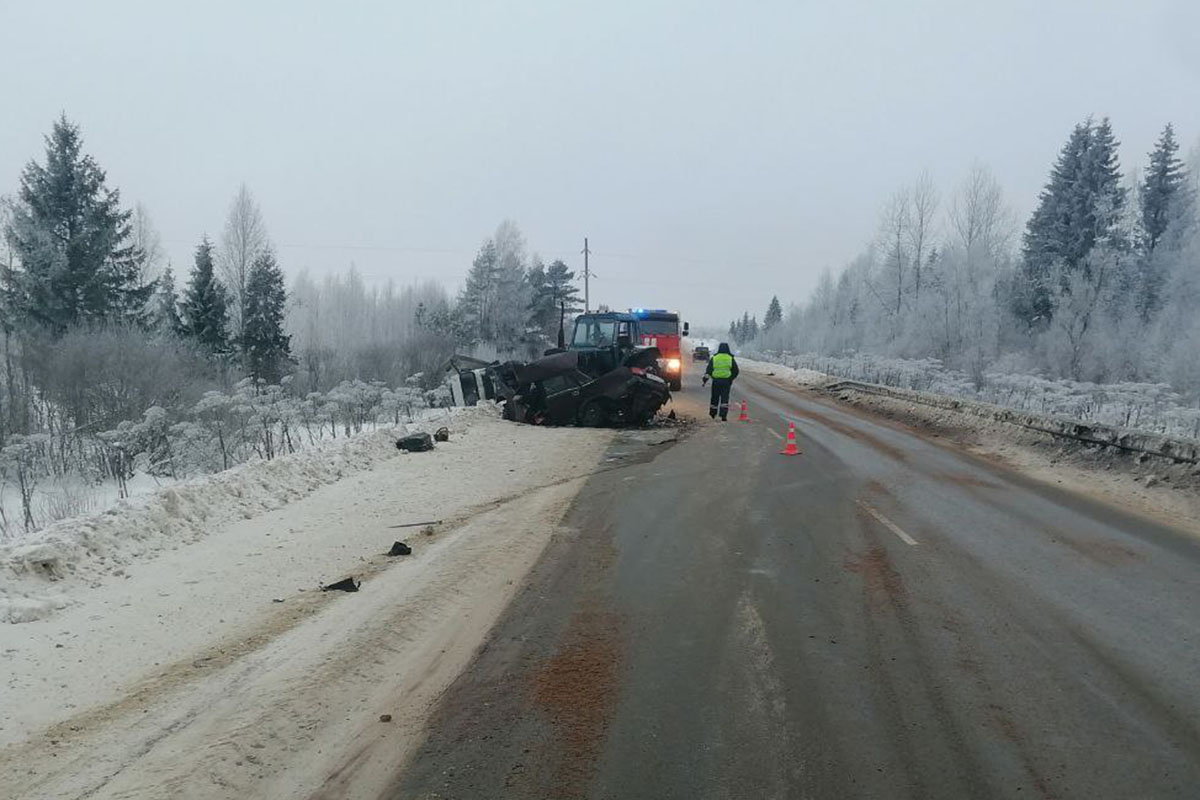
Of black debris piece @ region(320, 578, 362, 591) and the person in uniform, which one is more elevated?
the person in uniform

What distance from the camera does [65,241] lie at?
31219mm

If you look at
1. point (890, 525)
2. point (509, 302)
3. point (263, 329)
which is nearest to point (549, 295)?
point (509, 302)

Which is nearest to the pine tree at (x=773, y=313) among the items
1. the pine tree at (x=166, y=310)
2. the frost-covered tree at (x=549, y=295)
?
the frost-covered tree at (x=549, y=295)

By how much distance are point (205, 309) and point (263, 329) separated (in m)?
5.96

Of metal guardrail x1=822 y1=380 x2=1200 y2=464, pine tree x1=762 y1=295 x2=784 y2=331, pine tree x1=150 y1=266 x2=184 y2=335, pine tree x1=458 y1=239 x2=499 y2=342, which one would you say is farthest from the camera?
pine tree x1=762 y1=295 x2=784 y2=331

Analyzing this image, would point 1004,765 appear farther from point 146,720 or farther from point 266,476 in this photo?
point 266,476

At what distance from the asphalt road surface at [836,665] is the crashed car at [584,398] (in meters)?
9.67

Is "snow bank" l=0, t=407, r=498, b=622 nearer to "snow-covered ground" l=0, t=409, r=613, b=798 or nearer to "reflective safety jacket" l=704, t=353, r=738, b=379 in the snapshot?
"snow-covered ground" l=0, t=409, r=613, b=798

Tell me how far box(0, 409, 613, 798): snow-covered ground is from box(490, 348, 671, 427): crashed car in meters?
8.70

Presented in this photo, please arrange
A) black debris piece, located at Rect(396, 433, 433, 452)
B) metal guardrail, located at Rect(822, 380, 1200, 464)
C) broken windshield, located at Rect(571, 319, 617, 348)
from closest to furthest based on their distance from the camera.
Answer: metal guardrail, located at Rect(822, 380, 1200, 464) → black debris piece, located at Rect(396, 433, 433, 452) → broken windshield, located at Rect(571, 319, 617, 348)

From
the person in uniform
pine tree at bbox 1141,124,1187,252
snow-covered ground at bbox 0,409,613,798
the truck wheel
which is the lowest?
snow-covered ground at bbox 0,409,613,798

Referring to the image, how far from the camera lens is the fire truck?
72.8 feet

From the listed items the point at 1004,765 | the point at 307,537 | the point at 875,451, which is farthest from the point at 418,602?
the point at 875,451

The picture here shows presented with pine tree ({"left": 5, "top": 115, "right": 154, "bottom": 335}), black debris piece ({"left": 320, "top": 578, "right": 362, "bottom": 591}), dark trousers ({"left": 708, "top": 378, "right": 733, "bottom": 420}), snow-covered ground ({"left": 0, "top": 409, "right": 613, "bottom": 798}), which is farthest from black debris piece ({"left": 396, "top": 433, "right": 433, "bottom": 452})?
pine tree ({"left": 5, "top": 115, "right": 154, "bottom": 335})
